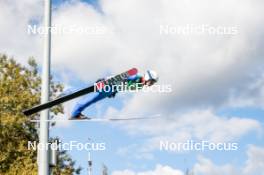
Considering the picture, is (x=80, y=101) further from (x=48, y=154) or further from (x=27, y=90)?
(x=27, y=90)

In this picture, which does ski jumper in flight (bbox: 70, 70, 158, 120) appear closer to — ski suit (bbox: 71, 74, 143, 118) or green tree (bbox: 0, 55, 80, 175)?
ski suit (bbox: 71, 74, 143, 118)

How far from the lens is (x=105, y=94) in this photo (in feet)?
35.7

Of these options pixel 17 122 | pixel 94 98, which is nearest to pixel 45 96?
pixel 94 98

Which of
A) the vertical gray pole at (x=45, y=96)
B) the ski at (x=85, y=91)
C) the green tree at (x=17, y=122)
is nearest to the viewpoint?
the ski at (x=85, y=91)

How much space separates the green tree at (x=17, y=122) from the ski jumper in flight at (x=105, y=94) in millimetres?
17320

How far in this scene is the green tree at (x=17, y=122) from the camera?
29.5 metres

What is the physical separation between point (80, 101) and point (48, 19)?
1911 mm

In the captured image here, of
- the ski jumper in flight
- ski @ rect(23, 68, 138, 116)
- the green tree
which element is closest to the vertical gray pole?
ski @ rect(23, 68, 138, 116)


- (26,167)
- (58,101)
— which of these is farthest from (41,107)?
(26,167)

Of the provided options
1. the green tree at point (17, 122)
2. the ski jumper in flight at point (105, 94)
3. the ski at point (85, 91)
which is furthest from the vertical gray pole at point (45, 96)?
the green tree at point (17, 122)

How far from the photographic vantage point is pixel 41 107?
34.1ft

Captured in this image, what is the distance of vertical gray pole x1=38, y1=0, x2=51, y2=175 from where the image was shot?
10.4 metres

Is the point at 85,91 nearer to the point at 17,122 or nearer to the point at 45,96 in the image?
the point at 45,96

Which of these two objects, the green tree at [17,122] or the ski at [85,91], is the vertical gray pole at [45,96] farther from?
the green tree at [17,122]
